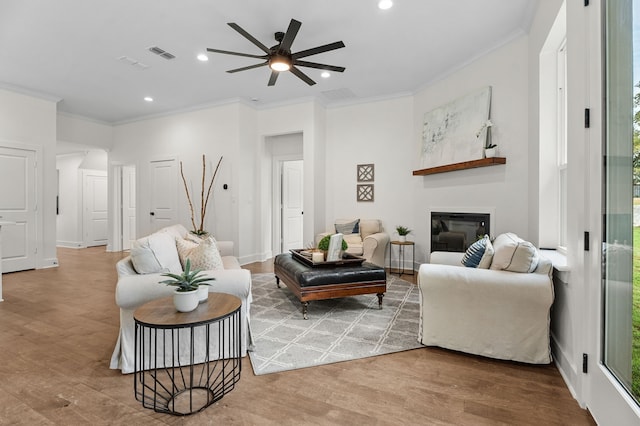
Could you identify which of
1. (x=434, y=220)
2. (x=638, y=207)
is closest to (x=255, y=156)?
(x=434, y=220)

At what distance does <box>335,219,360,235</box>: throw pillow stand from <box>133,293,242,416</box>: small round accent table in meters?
3.48

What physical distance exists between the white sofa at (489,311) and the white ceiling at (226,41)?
2635 millimetres

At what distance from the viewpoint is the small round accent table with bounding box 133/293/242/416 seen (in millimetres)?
1729

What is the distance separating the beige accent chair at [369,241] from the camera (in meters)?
4.89

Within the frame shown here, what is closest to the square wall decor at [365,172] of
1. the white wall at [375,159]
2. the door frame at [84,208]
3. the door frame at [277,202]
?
the white wall at [375,159]

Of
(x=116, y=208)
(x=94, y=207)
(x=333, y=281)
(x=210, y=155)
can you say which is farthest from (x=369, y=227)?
(x=94, y=207)

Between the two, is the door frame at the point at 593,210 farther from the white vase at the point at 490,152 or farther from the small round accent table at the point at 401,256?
Answer: the small round accent table at the point at 401,256

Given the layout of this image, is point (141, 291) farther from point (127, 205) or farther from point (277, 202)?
point (127, 205)

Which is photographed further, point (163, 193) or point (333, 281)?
point (163, 193)

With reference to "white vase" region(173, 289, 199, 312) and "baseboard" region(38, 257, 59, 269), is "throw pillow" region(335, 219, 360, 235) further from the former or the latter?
"baseboard" region(38, 257, 59, 269)

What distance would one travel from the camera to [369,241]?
4.89 metres

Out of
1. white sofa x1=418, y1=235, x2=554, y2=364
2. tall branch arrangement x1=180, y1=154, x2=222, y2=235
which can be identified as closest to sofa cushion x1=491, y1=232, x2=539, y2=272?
white sofa x1=418, y1=235, x2=554, y2=364

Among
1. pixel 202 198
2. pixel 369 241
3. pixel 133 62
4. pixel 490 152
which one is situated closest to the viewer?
pixel 490 152

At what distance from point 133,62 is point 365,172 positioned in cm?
393
